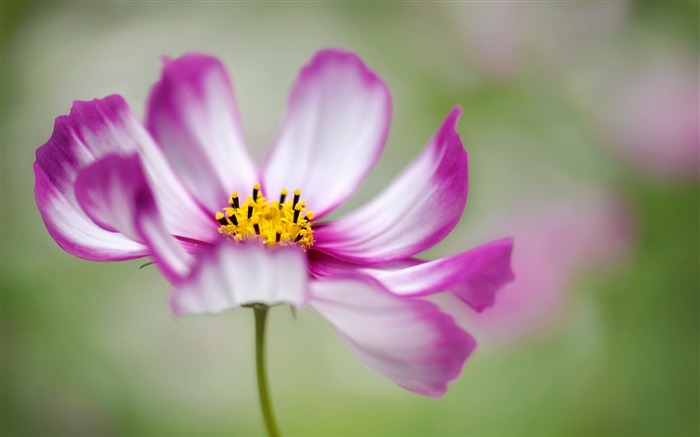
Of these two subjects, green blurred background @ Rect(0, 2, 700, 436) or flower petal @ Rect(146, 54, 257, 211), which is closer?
flower petal @ Rect(146, 54, 257, 211)

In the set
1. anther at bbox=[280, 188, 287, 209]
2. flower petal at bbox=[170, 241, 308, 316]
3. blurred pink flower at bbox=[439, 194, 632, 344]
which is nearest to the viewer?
flower petal at bbox=[170, 241, 308, 316]

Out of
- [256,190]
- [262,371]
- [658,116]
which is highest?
[658,116]

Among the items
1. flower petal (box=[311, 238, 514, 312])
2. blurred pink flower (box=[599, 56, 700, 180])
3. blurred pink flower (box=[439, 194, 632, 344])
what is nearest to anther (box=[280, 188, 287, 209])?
flower petal (box=[311, 238, 514, 312])

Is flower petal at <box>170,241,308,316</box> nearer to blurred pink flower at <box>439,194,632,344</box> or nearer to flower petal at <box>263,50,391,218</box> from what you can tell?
flower petal at <box>263,50,391,218</box>

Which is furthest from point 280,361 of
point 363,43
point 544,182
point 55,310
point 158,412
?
point 363,43

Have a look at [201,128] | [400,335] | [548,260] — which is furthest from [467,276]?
[548,260]

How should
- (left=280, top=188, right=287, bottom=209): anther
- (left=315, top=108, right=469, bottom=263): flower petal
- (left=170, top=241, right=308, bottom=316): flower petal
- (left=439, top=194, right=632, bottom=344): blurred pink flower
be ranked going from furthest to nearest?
(left=439, top=194, right=632, bottom=344): blurred pink flower
(left=280, top=188, right=287, bottom=209): anther
(left=315, top=108, right=469, bottom=263): flower petal
(left=170, top=241, right=308, bottom=316): flower petal

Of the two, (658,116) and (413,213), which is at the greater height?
(658,116)

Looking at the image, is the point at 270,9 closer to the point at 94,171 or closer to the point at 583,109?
the point at 583,109

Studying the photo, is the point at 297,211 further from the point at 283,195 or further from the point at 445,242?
the point at 445,242
